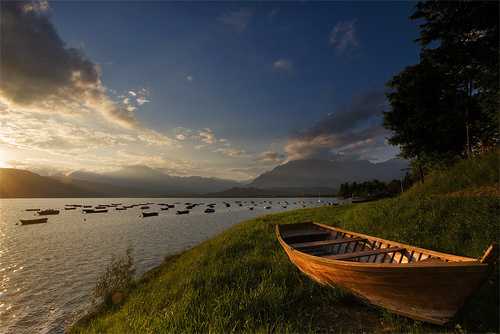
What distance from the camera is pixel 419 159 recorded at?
21.9m

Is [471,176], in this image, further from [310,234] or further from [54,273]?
[54,273]

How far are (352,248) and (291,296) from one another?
3579 mm

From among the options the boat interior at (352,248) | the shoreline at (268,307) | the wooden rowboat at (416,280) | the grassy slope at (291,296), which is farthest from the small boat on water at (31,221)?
the wooden rowboat at (416,280)

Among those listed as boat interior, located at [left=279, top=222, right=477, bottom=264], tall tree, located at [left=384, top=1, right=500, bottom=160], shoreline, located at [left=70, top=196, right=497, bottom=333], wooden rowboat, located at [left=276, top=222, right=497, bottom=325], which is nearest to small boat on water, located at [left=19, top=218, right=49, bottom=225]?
shoreline, located at [left=70, top=196, right=497, bottom=333]

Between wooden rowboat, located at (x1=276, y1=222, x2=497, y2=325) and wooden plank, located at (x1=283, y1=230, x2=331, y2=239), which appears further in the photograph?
wooden plank, located at (x1=283, y1=230, x2=331, y2=239)

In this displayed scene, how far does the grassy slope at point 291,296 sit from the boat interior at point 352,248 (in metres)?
1.04

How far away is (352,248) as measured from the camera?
325 inches

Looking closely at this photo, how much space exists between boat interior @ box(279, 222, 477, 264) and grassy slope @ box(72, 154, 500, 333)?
104 cm

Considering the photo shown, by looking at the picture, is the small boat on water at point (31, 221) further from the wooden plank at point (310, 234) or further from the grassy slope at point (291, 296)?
the wooden plank at point (310, 234)

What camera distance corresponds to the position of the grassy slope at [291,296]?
479cm

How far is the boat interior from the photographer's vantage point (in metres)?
5.60

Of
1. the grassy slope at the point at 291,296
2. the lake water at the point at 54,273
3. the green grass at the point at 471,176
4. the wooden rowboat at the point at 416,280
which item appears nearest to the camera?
the wooden rowboat at the point at 416,280

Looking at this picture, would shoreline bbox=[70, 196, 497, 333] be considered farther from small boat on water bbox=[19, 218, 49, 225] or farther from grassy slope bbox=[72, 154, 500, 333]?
small boat on water bbox=[19, 218, 49, 225]

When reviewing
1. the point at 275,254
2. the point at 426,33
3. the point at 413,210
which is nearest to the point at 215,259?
the point at 275,254
